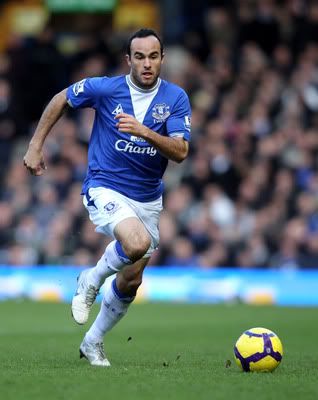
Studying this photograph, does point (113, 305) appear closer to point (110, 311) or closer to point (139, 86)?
point (110, 311)

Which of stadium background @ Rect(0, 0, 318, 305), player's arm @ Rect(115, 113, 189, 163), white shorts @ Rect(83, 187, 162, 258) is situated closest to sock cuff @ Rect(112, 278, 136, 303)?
white shorts @ Rect(83, 187, 162, 258)

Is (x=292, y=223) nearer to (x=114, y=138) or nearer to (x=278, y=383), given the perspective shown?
(x=114, y=138)

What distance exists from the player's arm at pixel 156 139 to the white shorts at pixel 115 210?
0.54m

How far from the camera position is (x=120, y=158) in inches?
337

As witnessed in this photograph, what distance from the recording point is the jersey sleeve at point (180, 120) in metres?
8.36

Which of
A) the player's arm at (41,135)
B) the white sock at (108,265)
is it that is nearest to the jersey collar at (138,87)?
the player's arm at (41,135)

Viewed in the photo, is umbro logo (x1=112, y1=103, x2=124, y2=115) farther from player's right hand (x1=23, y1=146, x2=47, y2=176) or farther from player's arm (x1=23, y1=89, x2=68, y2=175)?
player's right hand (x1=23, y1=146, x2=47, y2=176)

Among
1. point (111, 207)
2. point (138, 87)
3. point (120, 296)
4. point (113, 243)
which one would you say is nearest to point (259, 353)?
point (120, 296)

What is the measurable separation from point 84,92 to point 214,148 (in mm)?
10475

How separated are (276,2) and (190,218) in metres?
4.34

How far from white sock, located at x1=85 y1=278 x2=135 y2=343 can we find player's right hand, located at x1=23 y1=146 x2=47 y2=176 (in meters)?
0.99

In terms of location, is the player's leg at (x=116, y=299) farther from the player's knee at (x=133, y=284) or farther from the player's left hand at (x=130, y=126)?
the player's left hand at (x=130, y=126)

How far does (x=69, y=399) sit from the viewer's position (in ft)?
20.7

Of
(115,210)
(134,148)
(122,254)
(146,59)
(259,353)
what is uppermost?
(146,59)
